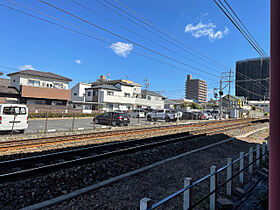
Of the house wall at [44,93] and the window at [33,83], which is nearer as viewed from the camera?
the house wall at [44,93]

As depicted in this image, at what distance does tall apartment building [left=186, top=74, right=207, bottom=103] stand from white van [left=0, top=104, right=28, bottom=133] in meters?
180

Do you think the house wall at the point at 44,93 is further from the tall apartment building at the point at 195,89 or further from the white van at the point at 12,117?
the tall apartment building at the point at 195,89

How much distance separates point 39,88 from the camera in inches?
1117

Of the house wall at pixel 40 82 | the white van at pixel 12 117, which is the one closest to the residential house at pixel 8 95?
the house wall at pixel 40 82

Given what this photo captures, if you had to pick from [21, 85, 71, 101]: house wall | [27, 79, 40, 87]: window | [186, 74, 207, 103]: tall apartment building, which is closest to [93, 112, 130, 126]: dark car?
[21, 85, 71, 101]: house wall

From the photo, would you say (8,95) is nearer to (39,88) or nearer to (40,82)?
(39,88)

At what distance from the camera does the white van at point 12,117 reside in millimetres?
10750

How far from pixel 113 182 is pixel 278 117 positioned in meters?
4.24

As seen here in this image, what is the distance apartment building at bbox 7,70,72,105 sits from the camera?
27.6 m

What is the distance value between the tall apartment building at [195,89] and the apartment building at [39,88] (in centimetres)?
16375

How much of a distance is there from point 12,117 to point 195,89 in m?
184

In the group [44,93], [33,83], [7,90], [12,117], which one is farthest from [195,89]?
[12,117]

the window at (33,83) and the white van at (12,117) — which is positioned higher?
the window at (33,83)

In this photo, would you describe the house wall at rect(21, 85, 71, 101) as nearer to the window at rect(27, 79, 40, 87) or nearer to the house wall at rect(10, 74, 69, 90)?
the house wall at rect(10, 74, 69, 90)
